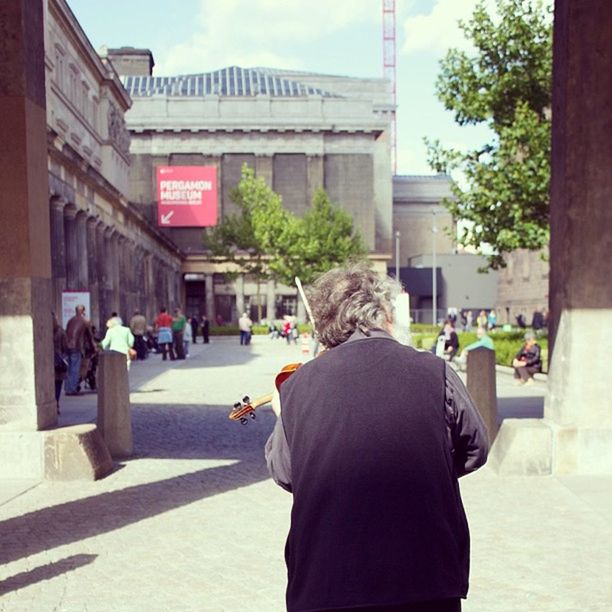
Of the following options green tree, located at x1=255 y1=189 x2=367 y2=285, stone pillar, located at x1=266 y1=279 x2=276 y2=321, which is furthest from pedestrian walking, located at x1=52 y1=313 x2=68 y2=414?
stone pillar, located at x1=266 y1=279 x2=276 y2=321

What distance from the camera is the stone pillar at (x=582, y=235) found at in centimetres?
806

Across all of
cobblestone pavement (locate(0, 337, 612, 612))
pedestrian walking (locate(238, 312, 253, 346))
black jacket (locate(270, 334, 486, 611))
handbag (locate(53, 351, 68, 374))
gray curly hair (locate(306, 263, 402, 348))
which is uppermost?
gray curly hair (locate(306, 263, 402, 348))

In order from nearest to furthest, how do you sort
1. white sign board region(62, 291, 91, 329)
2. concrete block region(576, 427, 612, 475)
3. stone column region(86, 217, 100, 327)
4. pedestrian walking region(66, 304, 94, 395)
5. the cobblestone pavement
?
the cobblestone pavement < concrete block region(576, 427, 612, 475) < pedestrian walking region(66, 304, 94, 395) < white sign board region(62, 291, 91, 329) < stone column region(86, 217, 100, 327)

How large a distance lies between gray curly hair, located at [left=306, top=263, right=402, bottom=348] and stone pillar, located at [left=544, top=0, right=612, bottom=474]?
19.6 feet

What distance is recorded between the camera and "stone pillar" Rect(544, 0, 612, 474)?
806 centimetres

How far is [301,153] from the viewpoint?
72.1 meters

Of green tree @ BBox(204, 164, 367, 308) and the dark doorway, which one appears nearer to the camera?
green tree @ BBox(204, 164, 367, 308)

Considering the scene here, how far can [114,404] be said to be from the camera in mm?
9859

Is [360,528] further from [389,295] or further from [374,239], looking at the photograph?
[374,239]

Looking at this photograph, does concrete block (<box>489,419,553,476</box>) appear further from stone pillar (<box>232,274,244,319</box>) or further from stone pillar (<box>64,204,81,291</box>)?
stone pillar (<box>232,274,244,319</box>)

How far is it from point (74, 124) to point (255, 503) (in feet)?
105

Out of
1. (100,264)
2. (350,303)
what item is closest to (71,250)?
(100,264)

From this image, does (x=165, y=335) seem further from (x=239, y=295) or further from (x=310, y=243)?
(x=239, y=295)

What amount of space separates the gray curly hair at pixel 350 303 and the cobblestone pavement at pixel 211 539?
8.98 feet
